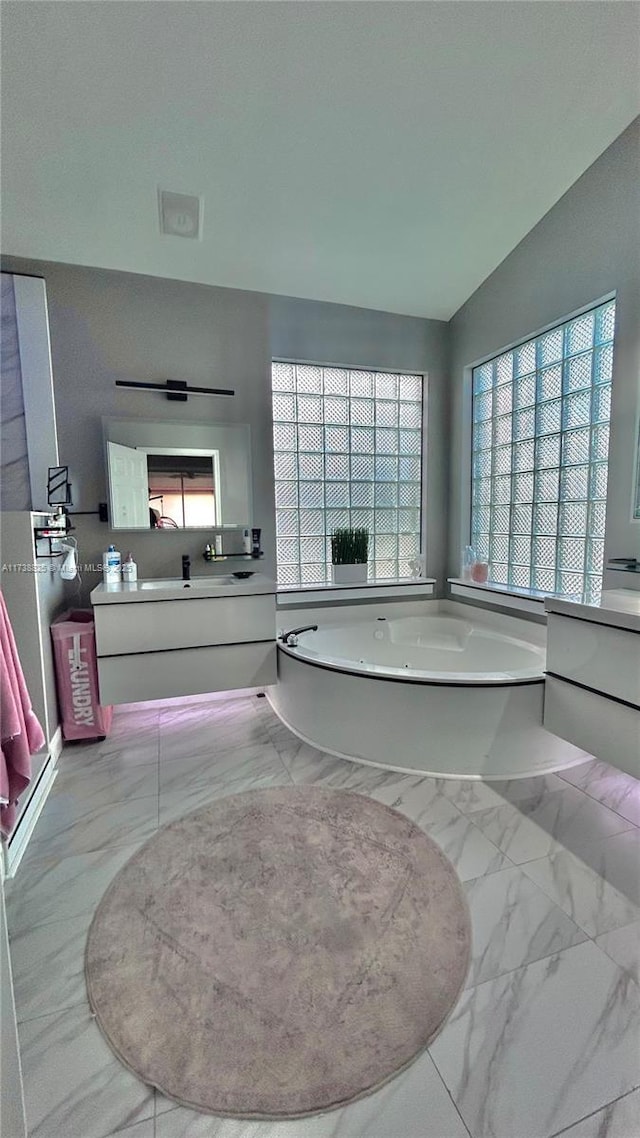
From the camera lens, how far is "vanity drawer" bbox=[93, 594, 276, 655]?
2367 millimetres

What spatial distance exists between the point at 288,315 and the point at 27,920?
3.27 metres

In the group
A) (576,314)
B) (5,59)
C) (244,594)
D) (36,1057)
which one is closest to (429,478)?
(576,314)

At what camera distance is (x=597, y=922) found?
1335 millimetres

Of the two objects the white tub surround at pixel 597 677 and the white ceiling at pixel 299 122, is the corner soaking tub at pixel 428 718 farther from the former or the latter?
the white ceiling at pixel 299 122

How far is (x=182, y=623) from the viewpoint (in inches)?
97.4

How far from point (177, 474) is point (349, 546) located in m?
1.25

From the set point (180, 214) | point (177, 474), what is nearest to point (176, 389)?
point (177, 474)

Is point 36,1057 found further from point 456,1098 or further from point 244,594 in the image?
point 244,594

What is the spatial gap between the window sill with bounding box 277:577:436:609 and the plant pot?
0.13 ft

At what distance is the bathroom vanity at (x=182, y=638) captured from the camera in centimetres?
238

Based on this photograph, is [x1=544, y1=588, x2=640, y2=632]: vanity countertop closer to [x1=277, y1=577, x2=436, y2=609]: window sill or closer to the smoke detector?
[x1=277, y1=577, x2=436, y2=609]: window sill

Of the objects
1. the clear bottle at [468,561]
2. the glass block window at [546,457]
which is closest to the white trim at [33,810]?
the glass block window at [546,457]

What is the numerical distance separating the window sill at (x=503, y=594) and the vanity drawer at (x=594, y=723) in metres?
0.74

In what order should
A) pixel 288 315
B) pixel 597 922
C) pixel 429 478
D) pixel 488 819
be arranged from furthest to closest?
pixel 429 478 → pixel 288 315 → pixel 488 819 → pixel 597 922
